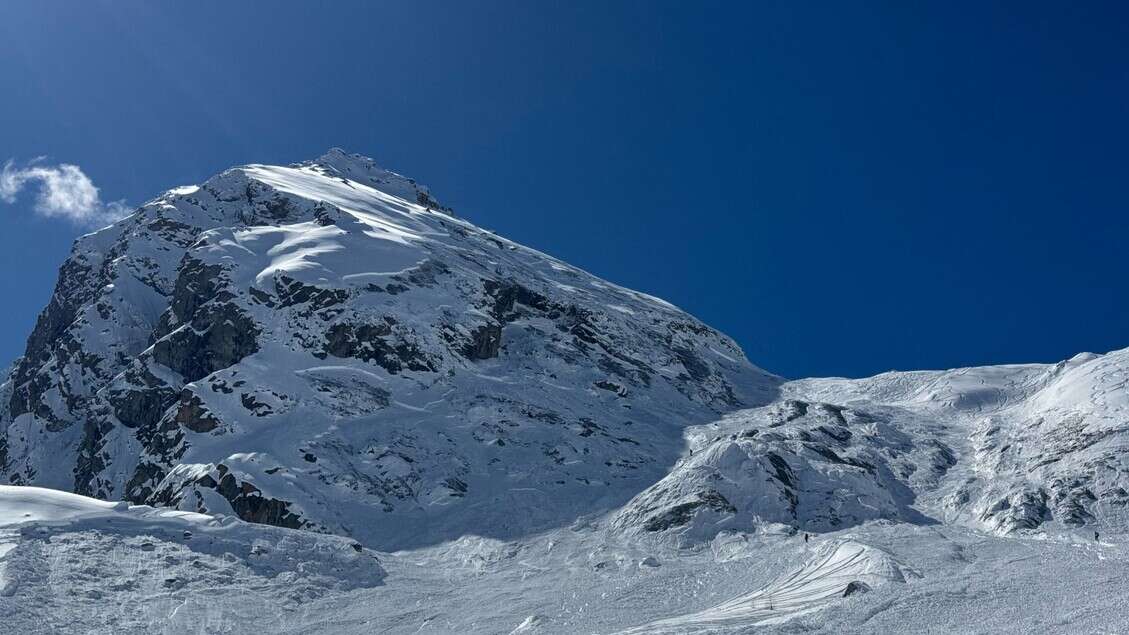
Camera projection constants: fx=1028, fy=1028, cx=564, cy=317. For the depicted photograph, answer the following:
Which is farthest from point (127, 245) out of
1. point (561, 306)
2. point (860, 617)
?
point (860, 617)

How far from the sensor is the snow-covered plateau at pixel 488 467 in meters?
38.9

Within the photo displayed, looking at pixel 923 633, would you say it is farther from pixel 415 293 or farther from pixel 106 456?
pixel 106 456

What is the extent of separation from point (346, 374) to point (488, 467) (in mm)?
15660

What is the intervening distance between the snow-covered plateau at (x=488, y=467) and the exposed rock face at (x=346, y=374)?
30cm

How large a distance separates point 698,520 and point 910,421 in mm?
27666

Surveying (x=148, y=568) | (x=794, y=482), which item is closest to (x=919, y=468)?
(x=794, y=482)

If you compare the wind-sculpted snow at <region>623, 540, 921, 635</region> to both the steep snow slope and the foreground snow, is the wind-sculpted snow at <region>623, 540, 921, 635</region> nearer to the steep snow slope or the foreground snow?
the foreground snow

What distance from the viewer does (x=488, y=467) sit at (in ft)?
205

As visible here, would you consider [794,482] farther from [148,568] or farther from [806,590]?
[148,568]

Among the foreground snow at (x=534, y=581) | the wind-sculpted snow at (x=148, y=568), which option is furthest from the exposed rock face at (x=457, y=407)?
the wind-sculpted snow at (x=148, y=568)

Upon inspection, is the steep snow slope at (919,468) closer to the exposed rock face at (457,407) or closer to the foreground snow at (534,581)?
the exposed rock face at (457,407)

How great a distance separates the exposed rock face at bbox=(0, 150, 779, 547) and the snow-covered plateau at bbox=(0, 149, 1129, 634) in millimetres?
300

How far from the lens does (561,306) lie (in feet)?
316

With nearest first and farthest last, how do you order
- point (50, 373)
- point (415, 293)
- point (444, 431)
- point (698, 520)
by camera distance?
point (698, 520) < point (444, 431) < point (415, 293) < point (50, 373)
